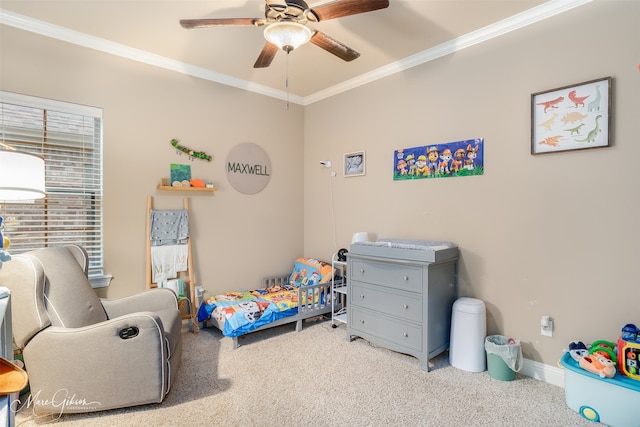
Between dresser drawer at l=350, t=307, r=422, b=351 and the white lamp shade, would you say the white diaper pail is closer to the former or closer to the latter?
dresser drawer at l=350, t=307, r=422, b=351

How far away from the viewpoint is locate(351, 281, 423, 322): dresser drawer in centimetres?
264

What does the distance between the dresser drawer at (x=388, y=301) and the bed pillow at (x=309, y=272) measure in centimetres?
65

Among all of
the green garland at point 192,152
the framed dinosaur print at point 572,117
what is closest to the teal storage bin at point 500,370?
the framed dinosaur print at point 572,117

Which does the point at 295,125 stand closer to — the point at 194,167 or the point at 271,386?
the point at 194,167

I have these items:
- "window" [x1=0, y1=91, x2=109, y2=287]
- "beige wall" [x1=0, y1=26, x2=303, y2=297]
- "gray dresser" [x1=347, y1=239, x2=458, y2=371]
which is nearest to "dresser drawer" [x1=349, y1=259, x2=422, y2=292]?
"gray dresser" [x1=347, y1=239, x2=458, y2=371]

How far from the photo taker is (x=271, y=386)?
232 cm

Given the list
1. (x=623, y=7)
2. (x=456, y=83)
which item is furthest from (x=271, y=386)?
(x=623, y=7)

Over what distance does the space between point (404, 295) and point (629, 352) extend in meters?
1.38

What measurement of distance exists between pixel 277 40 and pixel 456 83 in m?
1.73

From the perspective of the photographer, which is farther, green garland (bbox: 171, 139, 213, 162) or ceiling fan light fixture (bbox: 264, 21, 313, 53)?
green garland (bbox: 171, 139, 213, 162)

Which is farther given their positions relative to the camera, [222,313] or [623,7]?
[222,313]

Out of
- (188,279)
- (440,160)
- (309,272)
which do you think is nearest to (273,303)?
(309,272)

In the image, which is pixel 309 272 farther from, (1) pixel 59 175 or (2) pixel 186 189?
(1) pixel 59 175

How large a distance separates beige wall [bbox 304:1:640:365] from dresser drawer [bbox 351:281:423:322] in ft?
1.81
